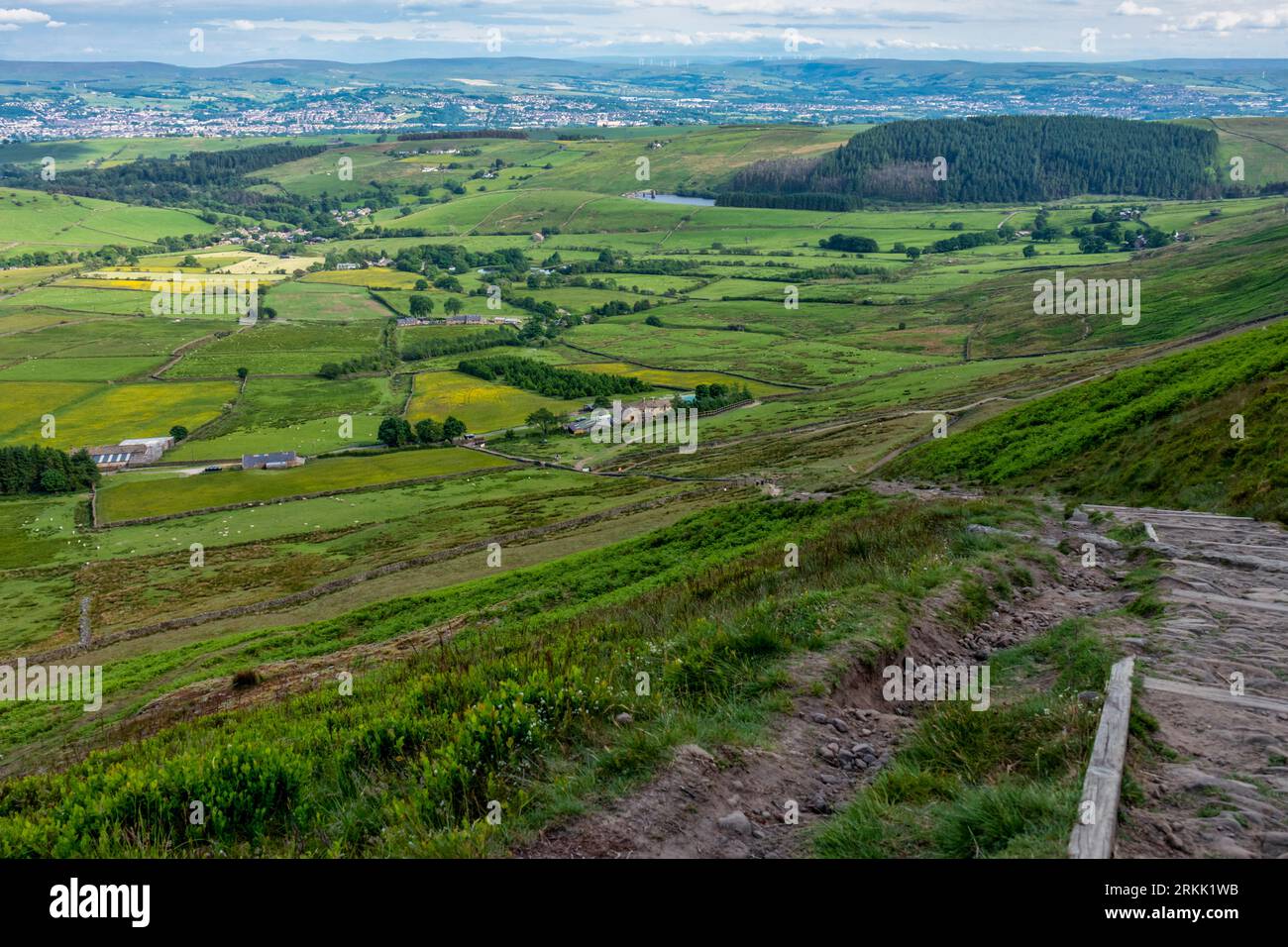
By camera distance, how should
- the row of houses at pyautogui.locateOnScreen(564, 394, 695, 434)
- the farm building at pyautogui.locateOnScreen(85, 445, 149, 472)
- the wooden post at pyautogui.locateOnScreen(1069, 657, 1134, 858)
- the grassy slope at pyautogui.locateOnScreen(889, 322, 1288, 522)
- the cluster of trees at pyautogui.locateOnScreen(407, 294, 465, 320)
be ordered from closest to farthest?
the wooden post at pyautogui.locateOnScreen(1069, 657, 1134, 858) < the grassy slope at pyautogui.locateOnScreen(889, 322, 1288, 522) < the farm building at pyautogui.locateOnScreen(85, 445, 149, 472) < the row of houses at pyautogui.locateOnScreen(564, 394, 695, 434) < the cluster of trees at pyautogui.locateOnScreen(407, 294, 465, 320)

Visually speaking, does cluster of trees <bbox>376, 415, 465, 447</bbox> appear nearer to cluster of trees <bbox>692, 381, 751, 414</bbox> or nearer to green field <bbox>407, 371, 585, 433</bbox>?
green field <bbox>407, 371, 585, 433</bbox>

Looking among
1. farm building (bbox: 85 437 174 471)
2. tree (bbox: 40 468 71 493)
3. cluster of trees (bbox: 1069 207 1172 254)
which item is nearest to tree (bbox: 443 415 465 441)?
farm building (bbox: 85 437 174 471)

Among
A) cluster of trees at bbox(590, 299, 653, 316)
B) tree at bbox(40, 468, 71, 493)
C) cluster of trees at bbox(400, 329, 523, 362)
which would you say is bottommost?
tree at bbox(40, 468, 71, 493)

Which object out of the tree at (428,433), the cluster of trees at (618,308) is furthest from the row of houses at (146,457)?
the cluster of trees at (618,308)

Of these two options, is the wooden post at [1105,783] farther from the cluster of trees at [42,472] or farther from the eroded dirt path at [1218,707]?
the cluster of trees at [42,472]

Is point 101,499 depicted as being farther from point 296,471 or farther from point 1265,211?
point 1265,211

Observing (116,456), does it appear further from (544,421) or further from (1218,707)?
(1218,707)
